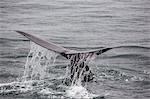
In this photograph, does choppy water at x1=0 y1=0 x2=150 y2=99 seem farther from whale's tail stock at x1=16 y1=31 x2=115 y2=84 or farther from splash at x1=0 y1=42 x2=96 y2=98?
whale's tail stock at x1=16 y1=31 x2=115 y2=84

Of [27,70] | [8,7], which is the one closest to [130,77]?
[27,70]

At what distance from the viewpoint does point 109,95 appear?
34.0 ft

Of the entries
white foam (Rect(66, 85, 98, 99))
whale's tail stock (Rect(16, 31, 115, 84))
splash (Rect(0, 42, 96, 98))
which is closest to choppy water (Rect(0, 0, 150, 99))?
splash (Rect(0, 42, 96, 98))

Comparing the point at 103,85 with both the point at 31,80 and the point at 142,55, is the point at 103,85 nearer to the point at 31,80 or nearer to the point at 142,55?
the point at 31,80

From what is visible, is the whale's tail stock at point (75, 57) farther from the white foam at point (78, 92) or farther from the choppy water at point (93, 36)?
the choppy water at point (93, 36)

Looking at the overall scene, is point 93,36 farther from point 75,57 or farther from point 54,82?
point 75,57

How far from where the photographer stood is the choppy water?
37.1 ft

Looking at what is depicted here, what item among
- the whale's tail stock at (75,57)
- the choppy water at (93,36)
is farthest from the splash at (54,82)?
the choppy water at (93,36)

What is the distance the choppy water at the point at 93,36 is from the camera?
11.3 m

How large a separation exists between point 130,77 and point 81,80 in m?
2.47

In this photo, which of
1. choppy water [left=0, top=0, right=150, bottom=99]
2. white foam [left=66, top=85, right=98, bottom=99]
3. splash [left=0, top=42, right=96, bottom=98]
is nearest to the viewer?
splash [left=0, top=42, right=96, bottom=98]

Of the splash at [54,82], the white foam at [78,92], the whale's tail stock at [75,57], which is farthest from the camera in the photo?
the white foam at [78,92]

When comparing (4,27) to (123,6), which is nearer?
(4,27)

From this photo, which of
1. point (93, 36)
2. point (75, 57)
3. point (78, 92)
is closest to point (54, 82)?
point (78, 92)
